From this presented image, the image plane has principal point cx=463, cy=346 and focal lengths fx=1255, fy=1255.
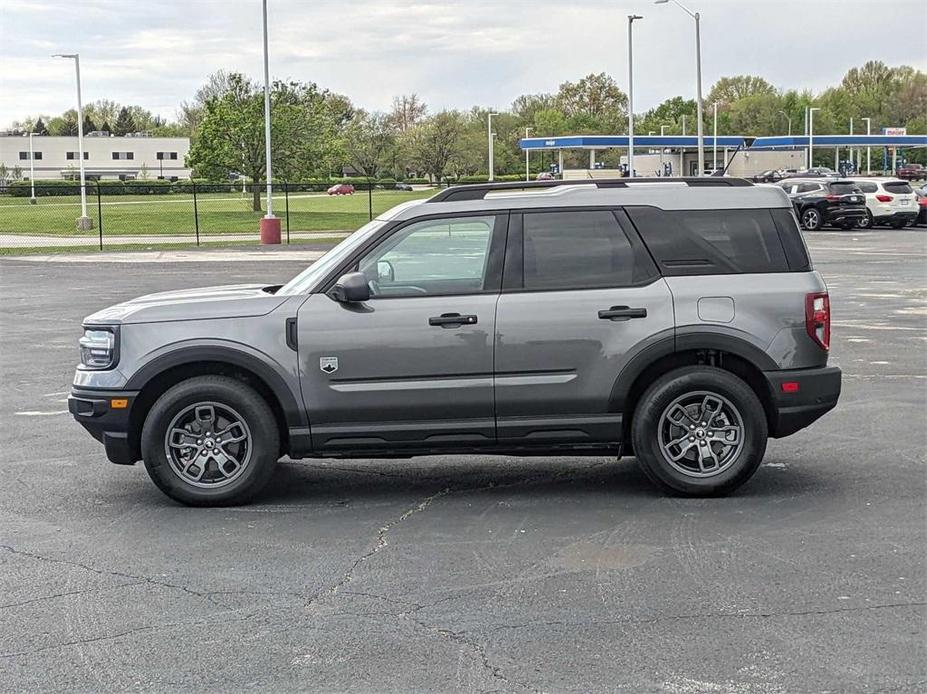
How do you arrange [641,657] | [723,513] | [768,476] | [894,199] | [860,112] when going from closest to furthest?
[641,657]
[723,513]
[768,476]
[894,199]
[860,112]

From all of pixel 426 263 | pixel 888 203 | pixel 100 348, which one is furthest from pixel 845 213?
pixel 100 348

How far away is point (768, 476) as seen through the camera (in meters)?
8.20

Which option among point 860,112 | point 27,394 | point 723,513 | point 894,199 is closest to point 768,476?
point 723,513

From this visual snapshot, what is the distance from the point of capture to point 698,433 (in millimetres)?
7570

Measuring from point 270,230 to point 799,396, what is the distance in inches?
1251

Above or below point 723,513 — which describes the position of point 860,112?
above

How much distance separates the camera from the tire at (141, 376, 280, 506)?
7.46 metres

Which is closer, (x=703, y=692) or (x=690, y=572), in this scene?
(x=703, y=692)

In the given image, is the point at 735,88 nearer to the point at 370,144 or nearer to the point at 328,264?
the point at 370,144

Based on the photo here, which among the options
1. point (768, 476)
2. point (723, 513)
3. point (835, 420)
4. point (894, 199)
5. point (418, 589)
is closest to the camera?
point (418, 589)

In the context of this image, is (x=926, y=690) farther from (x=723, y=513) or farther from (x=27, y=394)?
(x=27, y=394)

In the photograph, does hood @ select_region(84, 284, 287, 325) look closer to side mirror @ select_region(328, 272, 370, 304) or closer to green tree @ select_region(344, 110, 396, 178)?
side mirror @ select_region(328, 272, 370, 304)

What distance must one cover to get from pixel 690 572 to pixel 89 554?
3.09 m

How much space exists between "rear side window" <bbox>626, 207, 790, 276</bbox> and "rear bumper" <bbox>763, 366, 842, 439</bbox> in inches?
25.9
